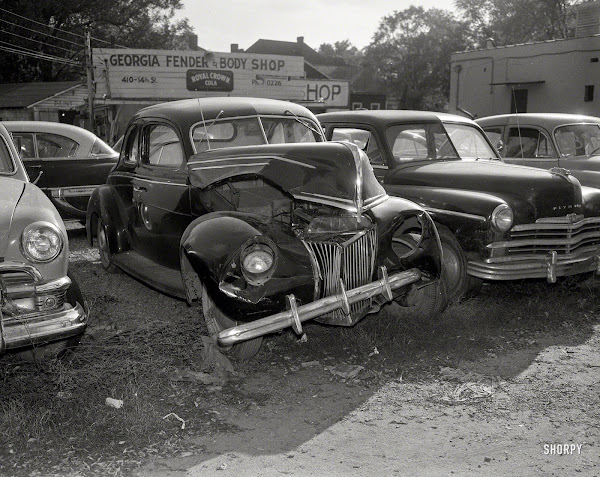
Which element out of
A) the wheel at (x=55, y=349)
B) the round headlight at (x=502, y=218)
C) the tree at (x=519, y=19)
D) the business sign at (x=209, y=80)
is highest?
the tree at (x=519, y=19)

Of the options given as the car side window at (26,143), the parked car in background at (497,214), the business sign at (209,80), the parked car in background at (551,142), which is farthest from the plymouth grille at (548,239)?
the business sign at (209,80)

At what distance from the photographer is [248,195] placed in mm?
5180

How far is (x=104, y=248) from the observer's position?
7.06 metres

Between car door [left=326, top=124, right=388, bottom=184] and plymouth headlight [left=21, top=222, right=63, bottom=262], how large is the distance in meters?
3.50

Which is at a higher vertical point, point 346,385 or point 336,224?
point 336,224

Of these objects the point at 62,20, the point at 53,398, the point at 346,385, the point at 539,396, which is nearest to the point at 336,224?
the point at 346,385

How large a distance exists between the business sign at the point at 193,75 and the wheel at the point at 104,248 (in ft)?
50.2

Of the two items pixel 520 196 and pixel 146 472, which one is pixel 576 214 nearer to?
pixel 520 196

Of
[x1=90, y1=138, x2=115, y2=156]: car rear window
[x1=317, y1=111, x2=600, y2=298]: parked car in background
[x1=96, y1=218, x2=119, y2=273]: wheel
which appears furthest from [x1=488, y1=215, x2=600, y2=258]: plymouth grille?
[x1=90, y1=138, x2=115, y2=156]: car rear window

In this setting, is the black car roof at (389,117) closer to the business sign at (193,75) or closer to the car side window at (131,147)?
the car side window at (131,147)

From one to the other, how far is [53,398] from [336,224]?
207cm

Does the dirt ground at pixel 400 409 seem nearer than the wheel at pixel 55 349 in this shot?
Yes

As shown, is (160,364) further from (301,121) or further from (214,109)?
(301,121)

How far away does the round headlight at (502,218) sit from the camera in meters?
5.51
